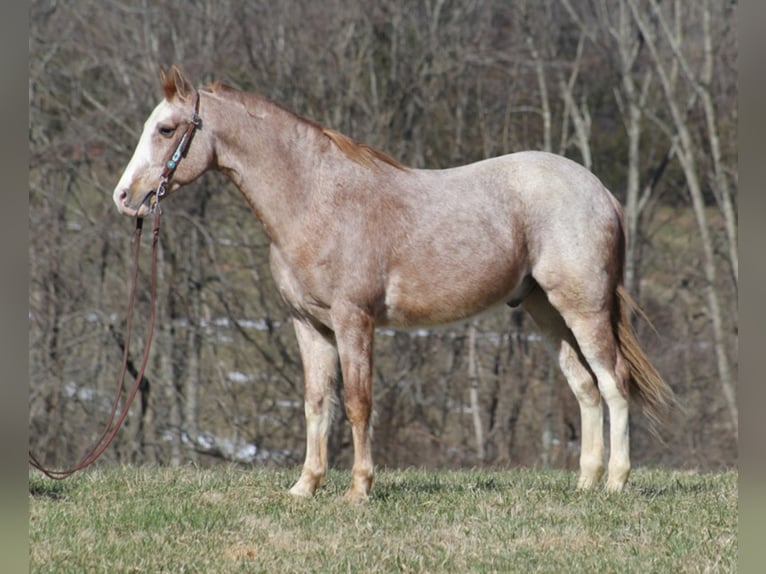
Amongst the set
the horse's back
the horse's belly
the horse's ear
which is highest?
the horse's ear

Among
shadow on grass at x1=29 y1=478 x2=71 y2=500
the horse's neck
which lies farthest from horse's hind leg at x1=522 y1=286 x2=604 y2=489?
shadow on grass at x1=29 y1=478 x2=71 y2=500

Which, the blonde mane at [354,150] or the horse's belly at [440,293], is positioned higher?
the blonde mane at [354,150]

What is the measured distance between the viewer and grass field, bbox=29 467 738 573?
458 centimetres

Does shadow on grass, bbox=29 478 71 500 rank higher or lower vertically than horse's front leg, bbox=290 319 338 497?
lower

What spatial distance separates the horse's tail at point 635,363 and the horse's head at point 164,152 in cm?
258

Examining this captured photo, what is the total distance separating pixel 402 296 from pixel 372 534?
1501 millimetres

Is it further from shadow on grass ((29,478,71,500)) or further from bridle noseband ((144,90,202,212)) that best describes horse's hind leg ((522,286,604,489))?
shadow on grass ((29,478,71,500))

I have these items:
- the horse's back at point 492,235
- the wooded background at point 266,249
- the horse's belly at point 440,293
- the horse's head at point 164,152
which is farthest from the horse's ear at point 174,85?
the wooded background at point 266,249

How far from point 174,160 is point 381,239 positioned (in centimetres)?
120

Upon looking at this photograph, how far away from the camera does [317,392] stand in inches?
239

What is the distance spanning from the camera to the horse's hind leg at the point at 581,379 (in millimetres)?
6520

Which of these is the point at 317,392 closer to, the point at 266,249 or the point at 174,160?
the point at 174,160

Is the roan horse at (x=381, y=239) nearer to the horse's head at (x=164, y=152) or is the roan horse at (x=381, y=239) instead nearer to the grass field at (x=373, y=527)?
the horse's head at (x=164, y=152)

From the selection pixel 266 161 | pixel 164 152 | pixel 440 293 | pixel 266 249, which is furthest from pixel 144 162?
pixel 266 249
